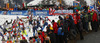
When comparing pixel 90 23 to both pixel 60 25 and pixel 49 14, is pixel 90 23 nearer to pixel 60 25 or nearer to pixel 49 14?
pixel 60 25

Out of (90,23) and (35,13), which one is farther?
(35,13)

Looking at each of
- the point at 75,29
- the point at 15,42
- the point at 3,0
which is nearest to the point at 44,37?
the point at 15,42

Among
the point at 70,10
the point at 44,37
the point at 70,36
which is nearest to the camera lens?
the point at 44,37

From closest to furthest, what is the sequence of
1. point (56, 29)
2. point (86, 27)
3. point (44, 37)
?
1. point (44, 37)
2. point (56, 29)
3. point (86, 27)

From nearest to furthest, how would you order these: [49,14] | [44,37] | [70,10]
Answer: [44,37] < [70,10] < [49,14]

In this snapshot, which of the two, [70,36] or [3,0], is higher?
[3,0]

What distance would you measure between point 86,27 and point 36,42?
22.8 feet

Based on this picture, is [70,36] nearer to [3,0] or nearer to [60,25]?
[60,25]

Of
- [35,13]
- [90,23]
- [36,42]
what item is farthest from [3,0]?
[36,42]

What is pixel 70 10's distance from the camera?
20.0 m

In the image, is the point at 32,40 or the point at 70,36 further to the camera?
the point at 70,36

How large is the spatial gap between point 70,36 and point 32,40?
14.0ft

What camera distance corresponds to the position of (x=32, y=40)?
623 centimetres

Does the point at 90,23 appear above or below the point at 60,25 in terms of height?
below
